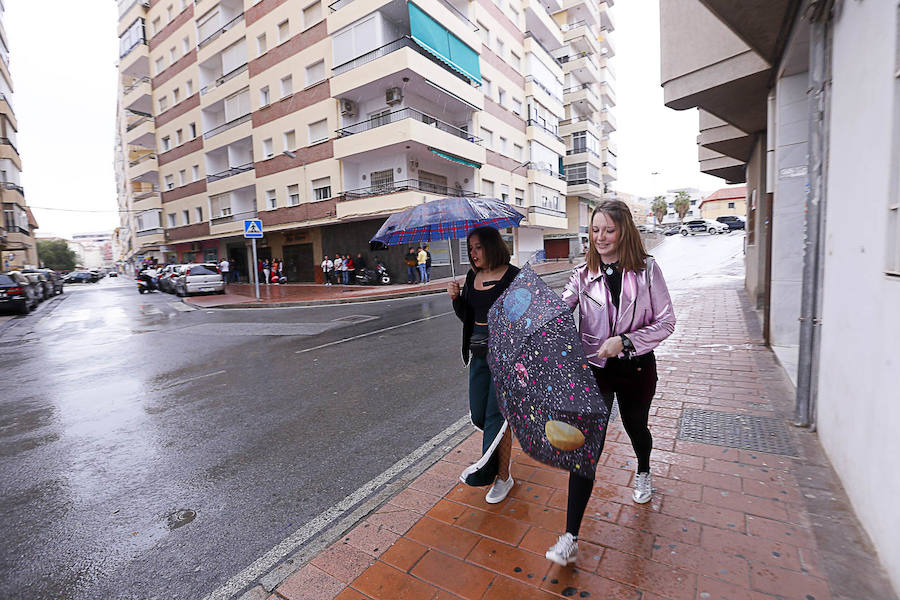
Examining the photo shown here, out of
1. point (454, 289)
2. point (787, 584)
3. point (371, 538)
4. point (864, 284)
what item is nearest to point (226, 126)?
point (454, 289)

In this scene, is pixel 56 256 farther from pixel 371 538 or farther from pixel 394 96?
pixel 371 538

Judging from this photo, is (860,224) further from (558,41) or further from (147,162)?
(147,162)

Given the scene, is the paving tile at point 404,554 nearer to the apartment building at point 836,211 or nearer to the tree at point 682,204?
the apartment building at point 836,211

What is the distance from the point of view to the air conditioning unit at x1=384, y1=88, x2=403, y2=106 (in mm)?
21172

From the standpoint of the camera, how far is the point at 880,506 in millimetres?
2156

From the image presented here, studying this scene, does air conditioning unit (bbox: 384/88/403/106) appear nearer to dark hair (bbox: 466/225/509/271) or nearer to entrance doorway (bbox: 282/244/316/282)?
entrance doorway (bbox: 282/244/316/282)

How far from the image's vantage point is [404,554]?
2426 millimetres

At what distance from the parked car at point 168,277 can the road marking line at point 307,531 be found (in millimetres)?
24599

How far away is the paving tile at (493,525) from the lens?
2509mm

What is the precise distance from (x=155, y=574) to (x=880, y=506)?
12.0 feet

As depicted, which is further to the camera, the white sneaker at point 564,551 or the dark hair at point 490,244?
the dark hair at point 490,244

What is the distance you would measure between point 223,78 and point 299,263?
12705 mm

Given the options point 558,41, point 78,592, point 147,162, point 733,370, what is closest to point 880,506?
point 733,370

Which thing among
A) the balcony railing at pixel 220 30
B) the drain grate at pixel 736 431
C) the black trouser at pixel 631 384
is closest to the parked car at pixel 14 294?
the balcony railing at pixel 220 30
